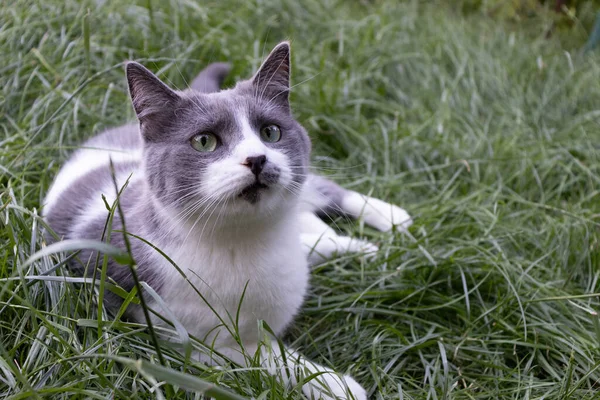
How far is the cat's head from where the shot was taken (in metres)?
1.77

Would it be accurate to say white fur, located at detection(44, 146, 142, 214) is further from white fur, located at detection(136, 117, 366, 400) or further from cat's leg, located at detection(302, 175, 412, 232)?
cat's leg, located at detection(302, 175, 412, 232)

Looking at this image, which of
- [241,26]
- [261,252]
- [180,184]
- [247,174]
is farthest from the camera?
[241,26]

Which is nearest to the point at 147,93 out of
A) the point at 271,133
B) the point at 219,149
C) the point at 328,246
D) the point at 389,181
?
the point at 219,149

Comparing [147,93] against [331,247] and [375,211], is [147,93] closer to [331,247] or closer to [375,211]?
[331,247]

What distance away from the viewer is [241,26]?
393cm

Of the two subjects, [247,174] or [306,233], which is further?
[306,233]

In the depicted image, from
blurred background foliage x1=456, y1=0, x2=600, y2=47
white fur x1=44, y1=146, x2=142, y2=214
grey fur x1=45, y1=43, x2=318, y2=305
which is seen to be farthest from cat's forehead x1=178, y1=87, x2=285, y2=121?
blurred background foliage x1=456, y1=0, x2=600, y2=47

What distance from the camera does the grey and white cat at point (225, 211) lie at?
181 cm

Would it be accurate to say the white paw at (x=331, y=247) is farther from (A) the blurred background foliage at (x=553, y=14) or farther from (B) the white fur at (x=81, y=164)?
(A) the blurred background foliage at (x=553, y=14)

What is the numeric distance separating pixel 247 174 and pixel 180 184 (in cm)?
25

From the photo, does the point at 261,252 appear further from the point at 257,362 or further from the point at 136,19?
the point at 136,19

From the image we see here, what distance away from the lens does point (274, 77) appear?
2135 millimetres

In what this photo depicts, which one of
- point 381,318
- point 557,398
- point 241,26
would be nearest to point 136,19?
point 241,26

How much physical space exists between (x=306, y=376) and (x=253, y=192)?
0.61 metres
